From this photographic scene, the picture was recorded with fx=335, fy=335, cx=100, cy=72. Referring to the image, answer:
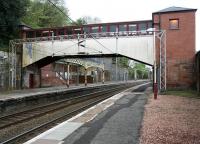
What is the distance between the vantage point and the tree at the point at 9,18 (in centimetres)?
3850

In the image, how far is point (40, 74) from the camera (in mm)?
46125

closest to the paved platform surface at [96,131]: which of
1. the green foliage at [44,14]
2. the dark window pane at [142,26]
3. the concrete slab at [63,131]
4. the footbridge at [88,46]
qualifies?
the concrete slab at [63,131]

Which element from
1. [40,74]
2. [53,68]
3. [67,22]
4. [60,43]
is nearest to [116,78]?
[67,22]

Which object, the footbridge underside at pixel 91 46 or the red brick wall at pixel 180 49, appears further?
the footbridge underside at pixel 91 46

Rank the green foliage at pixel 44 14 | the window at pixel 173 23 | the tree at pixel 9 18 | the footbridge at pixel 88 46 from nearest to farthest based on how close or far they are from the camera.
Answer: the footbridge at pixel 88 46, the window at pixel 173 23, the tree at pixel 9 18, the green foliage at pixel 44 14

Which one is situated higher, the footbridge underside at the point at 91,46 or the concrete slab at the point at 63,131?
the footbridge underside at the point at 91,46

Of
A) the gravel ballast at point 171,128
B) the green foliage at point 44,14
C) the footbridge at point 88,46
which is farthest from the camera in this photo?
the green foliage at point 44,14

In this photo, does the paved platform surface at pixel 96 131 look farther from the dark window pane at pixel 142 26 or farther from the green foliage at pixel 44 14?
the green foliage at pixel 44 14

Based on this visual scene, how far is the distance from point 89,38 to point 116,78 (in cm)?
6533

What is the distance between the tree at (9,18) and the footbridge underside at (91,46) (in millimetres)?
2340

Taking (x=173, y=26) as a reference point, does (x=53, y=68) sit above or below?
below

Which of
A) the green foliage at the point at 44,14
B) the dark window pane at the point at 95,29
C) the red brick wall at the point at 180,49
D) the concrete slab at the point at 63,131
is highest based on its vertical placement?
the green foliage at the point at 44,14

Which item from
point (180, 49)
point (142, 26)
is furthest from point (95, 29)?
point (180, 49)

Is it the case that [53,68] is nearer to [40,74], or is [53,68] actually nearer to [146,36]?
[40,74]
